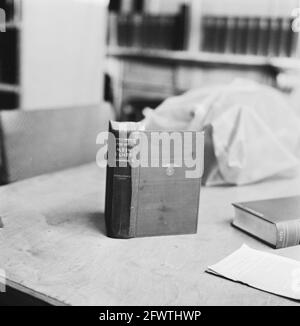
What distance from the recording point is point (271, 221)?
40.9 inches

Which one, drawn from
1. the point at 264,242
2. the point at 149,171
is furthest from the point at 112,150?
the point at 264,242

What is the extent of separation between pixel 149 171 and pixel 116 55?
9.95 feet

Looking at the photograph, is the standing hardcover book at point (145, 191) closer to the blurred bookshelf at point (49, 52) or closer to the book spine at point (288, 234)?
the book spine at point (288, 234)

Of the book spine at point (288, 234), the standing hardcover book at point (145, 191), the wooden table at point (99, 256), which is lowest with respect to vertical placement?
the wooden table at point (99, 256)

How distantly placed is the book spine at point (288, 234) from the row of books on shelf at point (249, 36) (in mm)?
2374

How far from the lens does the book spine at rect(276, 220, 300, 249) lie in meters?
1.03

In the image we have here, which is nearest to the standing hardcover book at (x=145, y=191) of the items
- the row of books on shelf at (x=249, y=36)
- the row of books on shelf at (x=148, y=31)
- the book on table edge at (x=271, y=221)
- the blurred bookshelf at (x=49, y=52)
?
the book on table edge at (x=271, y=221)

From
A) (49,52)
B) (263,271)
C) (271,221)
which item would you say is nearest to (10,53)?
(49,52)

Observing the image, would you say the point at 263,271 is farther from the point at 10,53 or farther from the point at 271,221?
the point at 10,53

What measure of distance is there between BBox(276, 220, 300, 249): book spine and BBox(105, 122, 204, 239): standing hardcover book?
0.61 feet

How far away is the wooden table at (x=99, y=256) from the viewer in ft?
2.63

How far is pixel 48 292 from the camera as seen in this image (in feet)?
2.60

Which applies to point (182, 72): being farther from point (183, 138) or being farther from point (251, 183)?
point (183, 138)

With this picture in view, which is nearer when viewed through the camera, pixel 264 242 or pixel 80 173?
pixel 264 242
